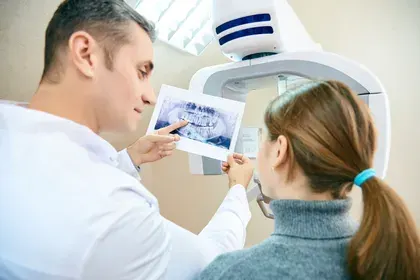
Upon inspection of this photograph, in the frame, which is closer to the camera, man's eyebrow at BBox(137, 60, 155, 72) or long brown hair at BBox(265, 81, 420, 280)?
long brown hair at BBox(265, 81, 420, 280)

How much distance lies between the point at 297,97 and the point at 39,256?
21.9 inches

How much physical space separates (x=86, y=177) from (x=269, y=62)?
793mm

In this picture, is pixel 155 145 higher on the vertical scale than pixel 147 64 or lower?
lower

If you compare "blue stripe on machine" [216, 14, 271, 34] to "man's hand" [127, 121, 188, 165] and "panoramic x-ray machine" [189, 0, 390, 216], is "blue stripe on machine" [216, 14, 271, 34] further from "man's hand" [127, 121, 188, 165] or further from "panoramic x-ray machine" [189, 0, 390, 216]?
"man's hand" [127, 121, 188, 165]

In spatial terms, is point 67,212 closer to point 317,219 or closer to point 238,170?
point 317,219

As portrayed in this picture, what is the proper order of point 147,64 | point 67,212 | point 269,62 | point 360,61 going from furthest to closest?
point 360,61 → point 269,62 → point 147,64 → point 67,212

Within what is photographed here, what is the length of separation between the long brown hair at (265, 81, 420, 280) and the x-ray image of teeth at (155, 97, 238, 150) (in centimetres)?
36

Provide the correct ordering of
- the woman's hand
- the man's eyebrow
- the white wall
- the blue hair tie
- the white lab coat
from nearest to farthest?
the white lab coat < the blue hair tie < the man's eyebrow < the woman's hand < the white wall

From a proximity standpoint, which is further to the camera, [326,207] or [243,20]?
[243,20]

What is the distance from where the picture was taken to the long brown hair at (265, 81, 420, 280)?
2.11ft

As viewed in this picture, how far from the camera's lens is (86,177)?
2.05ft

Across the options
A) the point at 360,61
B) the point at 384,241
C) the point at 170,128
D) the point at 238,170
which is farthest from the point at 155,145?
the point at 360,61

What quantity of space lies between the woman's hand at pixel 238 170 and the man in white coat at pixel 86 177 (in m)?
0.19

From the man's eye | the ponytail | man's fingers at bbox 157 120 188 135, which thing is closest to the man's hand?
man's fingers at bbox 157 120 188 135
